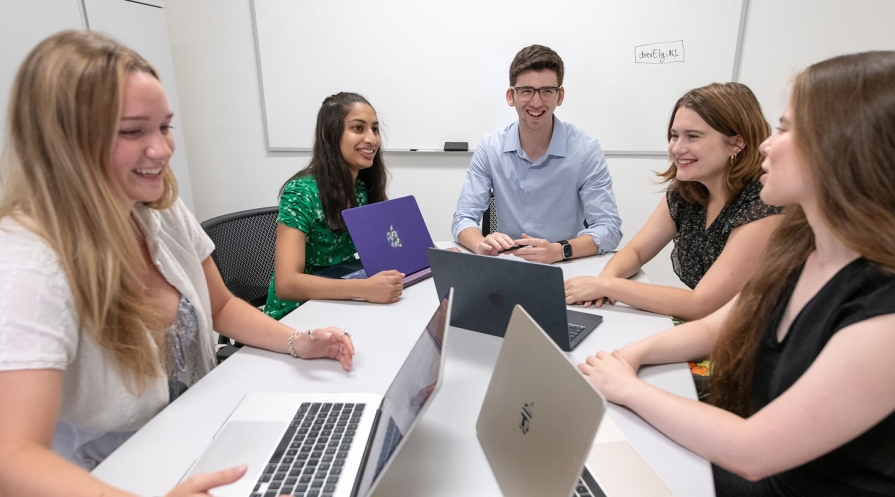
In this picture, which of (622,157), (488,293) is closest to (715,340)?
(488,293)

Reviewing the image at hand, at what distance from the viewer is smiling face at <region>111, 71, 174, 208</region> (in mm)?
832

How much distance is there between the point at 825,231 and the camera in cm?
83

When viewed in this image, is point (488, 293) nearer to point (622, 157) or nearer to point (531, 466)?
point (531, 466)

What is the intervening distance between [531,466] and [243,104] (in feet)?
9.65

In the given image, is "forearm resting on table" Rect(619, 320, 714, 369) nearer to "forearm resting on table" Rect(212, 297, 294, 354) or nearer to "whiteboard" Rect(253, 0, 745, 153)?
"forearm resting on table" Rect(212, 297, 294, 354)

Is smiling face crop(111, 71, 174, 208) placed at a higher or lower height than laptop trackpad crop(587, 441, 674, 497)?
higher

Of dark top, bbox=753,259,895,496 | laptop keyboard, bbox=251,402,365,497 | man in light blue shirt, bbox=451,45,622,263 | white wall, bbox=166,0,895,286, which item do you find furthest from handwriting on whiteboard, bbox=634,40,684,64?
laptop keyboard, bbox=251,402,365,497

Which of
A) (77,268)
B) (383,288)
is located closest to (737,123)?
(383,288)

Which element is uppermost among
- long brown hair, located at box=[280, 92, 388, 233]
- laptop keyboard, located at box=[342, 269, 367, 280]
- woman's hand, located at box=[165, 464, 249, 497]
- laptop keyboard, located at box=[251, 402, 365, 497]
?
long brown hair, located at box=[280, 92, 388, 233]

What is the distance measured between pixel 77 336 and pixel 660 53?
102 inches

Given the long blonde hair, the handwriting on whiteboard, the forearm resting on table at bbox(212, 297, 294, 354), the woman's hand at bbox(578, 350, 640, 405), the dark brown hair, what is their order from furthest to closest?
the handwriting on whiteboard → the dark brown hair → the forearm resting on table at bbox(212, 297, 294, 354) → the woman's hand at bbox(578, 350, 640, 405) → the long blonde hair

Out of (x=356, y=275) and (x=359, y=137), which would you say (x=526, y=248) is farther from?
(x=359, y=137)

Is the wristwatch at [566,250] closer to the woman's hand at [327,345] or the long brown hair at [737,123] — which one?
the long brown hair at [737,123]

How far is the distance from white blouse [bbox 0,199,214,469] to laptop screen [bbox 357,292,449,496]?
0.47 m
